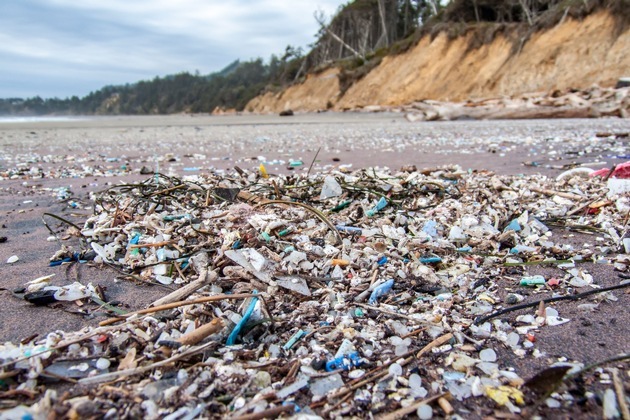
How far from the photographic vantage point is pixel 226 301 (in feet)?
5.20

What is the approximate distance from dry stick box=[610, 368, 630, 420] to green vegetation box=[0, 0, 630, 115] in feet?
74.7

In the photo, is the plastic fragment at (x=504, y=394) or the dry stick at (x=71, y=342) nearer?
the plastic fragment at (x=504, y=394)

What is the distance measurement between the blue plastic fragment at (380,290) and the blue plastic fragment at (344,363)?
37 cm

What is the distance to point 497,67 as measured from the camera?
22609 mm

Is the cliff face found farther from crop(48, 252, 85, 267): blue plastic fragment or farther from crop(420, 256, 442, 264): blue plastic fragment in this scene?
crop(48, 252, 85, 267): blue plastic fragment

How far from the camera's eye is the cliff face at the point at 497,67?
18172 millimetres

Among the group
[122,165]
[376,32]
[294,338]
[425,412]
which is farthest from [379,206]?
[376,32]

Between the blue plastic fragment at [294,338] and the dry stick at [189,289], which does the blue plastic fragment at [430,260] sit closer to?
the blue plastic fragment at [294,338]

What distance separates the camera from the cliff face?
18172 mm

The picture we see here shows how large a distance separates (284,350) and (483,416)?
0.62 meters

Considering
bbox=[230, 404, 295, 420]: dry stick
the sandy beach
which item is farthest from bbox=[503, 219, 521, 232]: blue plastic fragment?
bbox=[230, 404, 295, 420]: dry stick

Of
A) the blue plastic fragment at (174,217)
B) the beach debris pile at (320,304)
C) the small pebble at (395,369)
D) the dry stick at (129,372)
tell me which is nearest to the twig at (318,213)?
the beach debris pile at (320,304)

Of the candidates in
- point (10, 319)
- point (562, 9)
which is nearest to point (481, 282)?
point (10, 319)

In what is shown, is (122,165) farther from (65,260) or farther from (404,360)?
(404,360)
